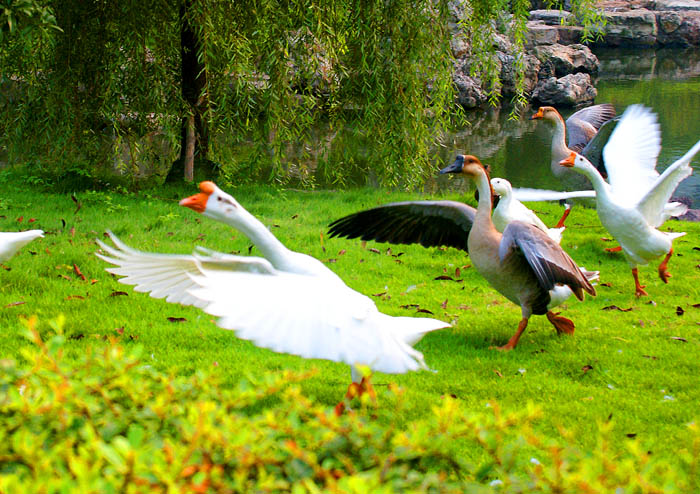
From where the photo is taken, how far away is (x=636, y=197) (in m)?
6.05

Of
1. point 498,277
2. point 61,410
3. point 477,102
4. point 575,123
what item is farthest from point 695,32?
point 61,410

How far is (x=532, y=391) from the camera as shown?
381 cm

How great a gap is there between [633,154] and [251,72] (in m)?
3.91

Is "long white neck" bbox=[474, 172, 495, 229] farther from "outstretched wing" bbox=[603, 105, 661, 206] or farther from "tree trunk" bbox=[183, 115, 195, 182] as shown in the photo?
"tree trunk" bbox=[183, 115, 195, 182]

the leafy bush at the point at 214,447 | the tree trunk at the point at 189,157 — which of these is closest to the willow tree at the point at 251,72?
the tree trunk at the point at 189,157

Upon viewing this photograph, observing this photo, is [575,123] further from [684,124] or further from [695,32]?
[695,32]

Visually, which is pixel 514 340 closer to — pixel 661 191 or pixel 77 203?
pixel 661 191

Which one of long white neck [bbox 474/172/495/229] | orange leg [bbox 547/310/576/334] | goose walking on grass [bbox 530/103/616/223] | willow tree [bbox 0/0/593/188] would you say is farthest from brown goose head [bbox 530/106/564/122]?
orange leg [bbox 547/310/576/334]

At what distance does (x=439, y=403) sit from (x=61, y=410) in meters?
2.15

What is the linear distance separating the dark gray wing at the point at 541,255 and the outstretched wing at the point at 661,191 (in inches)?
60.2

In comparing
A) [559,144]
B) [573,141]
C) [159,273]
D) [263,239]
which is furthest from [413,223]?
[573,141]

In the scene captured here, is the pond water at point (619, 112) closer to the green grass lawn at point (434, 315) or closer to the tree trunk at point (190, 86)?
the tree trunk at point (190, 86)

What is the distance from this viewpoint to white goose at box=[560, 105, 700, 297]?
218 inches

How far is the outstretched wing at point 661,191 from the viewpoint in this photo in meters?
5.29
